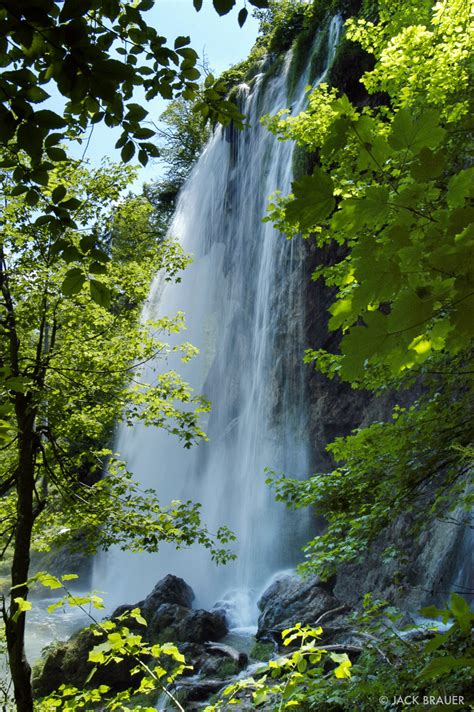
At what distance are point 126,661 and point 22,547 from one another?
5016 mm

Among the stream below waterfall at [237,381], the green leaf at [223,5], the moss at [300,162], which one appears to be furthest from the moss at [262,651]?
the moss at [300,162]

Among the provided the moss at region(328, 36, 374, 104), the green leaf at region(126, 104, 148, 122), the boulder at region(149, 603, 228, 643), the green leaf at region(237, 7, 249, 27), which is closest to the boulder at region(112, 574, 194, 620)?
the boulder at region(149, 603, 228, 643)

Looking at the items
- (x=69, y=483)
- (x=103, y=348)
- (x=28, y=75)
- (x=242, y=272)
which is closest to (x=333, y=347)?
(x=242, y=272)

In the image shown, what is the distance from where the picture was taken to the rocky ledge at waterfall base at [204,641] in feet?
24.5

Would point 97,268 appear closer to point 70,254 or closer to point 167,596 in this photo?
point 70,254

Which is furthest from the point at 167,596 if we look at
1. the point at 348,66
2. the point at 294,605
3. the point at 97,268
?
the point at 348,66

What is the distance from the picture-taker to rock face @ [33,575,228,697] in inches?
323

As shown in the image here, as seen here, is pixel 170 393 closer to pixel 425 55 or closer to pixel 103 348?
pixel 103 348

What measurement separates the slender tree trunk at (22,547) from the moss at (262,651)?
454 cm

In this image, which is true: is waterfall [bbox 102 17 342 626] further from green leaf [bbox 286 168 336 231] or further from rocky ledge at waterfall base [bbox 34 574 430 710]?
green leaf [bbox 286 168 336 231]

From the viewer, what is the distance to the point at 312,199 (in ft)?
3.23

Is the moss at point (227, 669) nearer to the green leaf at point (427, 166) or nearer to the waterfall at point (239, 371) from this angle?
the waterfall at point (239, 371)

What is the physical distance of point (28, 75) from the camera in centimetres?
141

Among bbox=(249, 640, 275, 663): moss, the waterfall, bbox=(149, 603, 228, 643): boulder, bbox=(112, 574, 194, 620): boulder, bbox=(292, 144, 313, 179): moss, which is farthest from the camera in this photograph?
the waterfall
